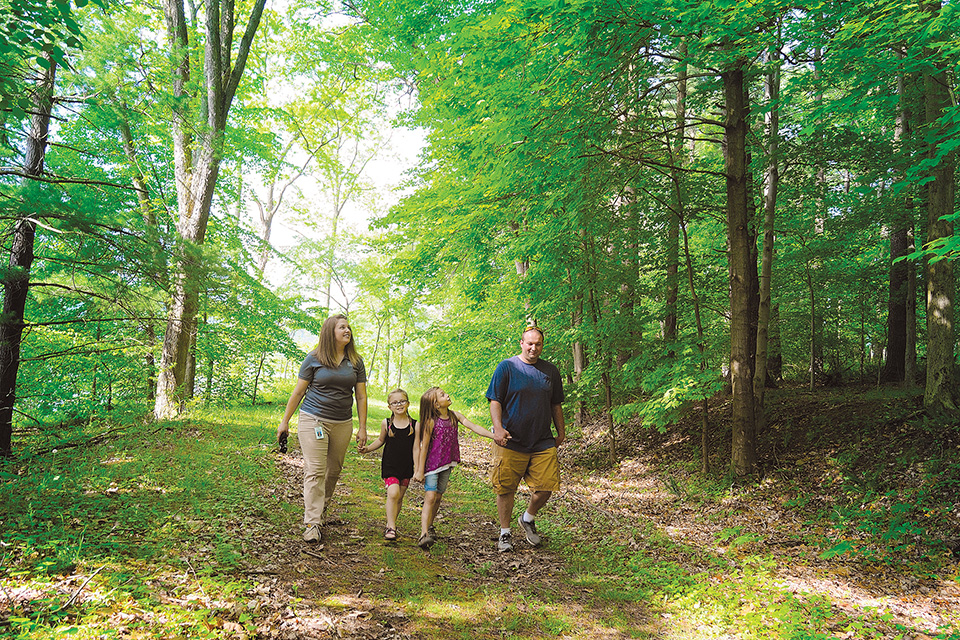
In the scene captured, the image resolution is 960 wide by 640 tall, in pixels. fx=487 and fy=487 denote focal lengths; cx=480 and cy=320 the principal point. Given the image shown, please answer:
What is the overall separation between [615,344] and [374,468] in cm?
458

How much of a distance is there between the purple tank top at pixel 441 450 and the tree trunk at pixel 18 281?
13.7 feet

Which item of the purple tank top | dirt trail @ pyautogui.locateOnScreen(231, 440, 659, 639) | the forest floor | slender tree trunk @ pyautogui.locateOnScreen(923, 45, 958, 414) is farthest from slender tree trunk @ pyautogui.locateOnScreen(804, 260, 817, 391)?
the purple tank top

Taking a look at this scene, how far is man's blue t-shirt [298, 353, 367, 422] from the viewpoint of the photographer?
4.45 m

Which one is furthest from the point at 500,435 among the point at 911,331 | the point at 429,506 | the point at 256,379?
the point at 256,379

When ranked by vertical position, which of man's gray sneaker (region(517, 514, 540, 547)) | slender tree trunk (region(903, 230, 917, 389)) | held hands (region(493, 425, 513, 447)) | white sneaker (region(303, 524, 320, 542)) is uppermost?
slender tree trunk (region(903, 230, 917, 389))

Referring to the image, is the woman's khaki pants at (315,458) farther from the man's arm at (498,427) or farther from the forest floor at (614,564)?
the man's arm at (498,427)

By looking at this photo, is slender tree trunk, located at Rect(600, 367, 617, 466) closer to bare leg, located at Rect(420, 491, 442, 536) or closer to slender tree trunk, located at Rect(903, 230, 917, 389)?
bare leg, located at Rect(420, 491, 442, 536)

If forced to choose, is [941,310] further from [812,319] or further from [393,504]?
[393,504]

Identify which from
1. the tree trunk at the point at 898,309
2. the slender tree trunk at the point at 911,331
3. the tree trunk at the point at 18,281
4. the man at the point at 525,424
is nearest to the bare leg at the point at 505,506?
the man at the point at 525,424

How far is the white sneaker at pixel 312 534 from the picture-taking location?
4230 millimetres

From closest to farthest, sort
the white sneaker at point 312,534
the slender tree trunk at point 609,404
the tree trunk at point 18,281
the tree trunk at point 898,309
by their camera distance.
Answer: the white sneaker at point 312,534 → the tree trunk at point 18,281 → the slender tree trunk at point 609,404 → the tree trunk at point 898,309

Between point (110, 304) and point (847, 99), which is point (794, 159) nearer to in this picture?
point (847, 99)

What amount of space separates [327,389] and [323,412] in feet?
0.69

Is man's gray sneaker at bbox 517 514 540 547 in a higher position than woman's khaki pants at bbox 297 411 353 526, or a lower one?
lower
